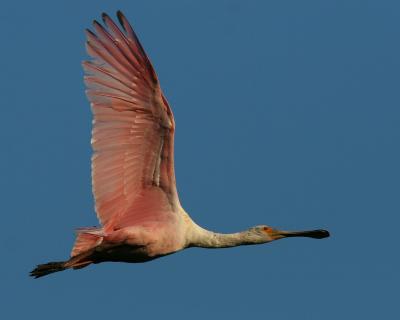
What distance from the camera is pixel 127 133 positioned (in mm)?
11938

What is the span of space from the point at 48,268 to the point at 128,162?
72.4 inches

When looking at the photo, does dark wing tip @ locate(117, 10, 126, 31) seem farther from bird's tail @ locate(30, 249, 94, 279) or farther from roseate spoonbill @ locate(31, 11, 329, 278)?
bird's tail @ locate(30, 249, 94, 279)

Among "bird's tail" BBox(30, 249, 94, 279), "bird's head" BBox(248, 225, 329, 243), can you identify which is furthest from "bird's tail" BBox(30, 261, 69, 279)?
"bird's head" BBox(248, 225, 329, 243)

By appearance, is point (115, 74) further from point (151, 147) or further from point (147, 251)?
point (147, 251)

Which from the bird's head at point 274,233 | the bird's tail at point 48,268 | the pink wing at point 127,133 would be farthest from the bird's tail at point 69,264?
the bird's head at point 274,233

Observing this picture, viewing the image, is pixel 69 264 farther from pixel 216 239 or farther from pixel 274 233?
pixel 274 233

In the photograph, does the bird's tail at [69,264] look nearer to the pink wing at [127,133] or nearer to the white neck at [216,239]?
the pink wing at [127,133]

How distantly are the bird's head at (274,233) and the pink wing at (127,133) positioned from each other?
174cm

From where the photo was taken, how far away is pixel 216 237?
1290cm

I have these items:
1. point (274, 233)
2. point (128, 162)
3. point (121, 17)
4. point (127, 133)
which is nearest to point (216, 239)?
point (274, 233)

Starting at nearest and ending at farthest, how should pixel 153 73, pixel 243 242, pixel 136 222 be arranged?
1. pixel 153 73
2. pixel 136 222
3. pixel 243 242

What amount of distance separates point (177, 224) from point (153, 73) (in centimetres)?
225

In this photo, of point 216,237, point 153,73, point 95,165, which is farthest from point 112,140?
point 216,237

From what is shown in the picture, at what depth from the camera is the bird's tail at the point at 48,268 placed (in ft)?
38.9
